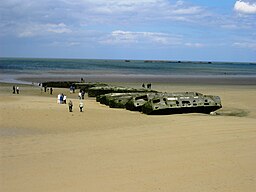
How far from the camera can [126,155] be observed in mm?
10875

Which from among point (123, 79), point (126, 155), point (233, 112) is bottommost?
point (233, 112)

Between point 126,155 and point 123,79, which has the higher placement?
point 123,79

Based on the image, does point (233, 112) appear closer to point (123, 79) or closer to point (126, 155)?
point (126, 155)

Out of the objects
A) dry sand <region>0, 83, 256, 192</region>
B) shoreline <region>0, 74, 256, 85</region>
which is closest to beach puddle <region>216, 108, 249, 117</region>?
dry sand <region>0, 83, 256, 192</region>

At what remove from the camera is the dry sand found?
334 inches


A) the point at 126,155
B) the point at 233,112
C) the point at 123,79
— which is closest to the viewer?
the point at 126,155

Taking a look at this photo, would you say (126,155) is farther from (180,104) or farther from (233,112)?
(233,112)

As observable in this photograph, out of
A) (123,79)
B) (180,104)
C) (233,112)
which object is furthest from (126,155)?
(123,79)

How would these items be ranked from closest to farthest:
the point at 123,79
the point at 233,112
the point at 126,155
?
the point at 126,155
the point at 233,112
the point at 123,79

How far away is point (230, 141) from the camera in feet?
42.0

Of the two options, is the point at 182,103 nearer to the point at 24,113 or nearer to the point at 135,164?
the point at 24,113

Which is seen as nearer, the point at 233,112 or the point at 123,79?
the point at 233,112

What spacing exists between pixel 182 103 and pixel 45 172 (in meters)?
13.7

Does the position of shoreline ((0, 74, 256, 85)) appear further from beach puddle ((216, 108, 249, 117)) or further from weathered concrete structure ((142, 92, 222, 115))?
weathered concrete structure ((142, 92, 222, 115))
